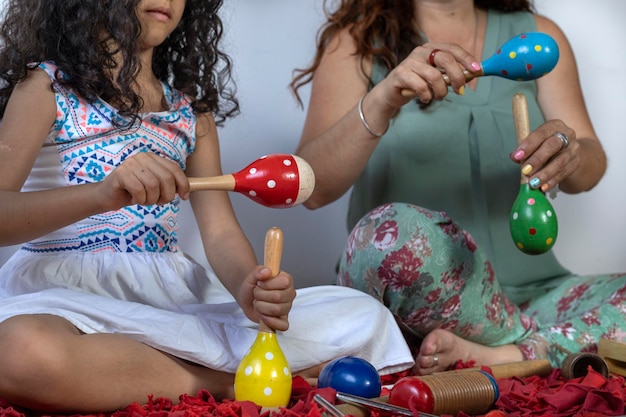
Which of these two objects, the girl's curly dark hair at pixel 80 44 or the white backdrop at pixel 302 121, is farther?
the white backdrop at pixel 302 121

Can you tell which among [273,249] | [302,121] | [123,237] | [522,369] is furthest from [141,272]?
[302,121]

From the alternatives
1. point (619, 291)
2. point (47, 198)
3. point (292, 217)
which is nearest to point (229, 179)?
point (47, 198)

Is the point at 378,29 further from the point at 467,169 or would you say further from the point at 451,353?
the point at 451,353

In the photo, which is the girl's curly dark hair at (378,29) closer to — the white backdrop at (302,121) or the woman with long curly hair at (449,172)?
Answer: the woman with long curly hair at (449,172)

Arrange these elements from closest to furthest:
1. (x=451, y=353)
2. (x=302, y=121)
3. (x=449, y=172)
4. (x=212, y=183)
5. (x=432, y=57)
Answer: (x=212, y=183) → (x=432, y=57) → (x=451, y=353) → (x=449, y=172) → (x=302, y=121)

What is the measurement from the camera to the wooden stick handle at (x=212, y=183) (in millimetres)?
1141

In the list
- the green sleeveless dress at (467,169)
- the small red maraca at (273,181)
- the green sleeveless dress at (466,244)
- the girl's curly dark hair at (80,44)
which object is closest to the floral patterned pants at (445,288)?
the green sleeveless dress at (466,244)

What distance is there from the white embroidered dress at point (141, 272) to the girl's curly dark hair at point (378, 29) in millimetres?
444

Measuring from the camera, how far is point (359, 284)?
1544 mm

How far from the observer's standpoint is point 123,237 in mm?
1444

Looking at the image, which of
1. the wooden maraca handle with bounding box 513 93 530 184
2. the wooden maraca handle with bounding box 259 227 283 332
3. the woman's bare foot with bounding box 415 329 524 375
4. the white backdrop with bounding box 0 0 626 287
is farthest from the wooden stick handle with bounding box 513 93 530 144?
the white backdrop with bounding box 0 0 626 287

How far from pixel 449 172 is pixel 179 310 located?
630mm

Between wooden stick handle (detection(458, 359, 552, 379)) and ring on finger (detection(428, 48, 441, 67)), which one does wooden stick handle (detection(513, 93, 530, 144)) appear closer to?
ring on finger (detection(428, 48, 441, 67))

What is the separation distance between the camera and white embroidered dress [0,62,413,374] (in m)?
1.37
